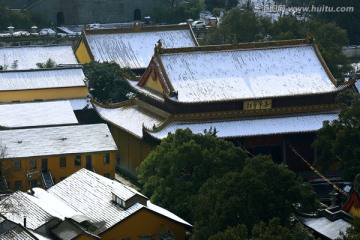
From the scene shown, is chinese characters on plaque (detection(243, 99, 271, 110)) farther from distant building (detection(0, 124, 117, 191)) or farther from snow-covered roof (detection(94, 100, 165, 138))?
distant building (detection(0, 124, 117, 191))

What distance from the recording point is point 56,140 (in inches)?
3376

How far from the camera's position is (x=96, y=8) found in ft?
475

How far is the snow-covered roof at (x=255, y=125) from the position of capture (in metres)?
86.4

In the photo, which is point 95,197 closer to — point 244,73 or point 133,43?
point 244,73

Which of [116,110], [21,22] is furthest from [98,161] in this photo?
[21,22]

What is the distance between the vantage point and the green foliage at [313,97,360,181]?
7781cm

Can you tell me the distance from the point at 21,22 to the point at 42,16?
426 centimetres

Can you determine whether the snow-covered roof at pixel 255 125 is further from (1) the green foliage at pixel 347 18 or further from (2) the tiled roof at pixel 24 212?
(1) the green foliage at pixel 347 18

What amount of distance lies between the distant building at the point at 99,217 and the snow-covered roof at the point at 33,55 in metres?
36.5

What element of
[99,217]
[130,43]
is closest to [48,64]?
[130,43]

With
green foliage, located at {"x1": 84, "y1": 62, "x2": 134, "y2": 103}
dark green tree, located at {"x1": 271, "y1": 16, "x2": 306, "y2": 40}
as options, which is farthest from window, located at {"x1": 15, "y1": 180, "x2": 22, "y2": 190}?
dark green tree, located at {"x1": 271, "y1": 16, "x2": 306, "y2": 40}

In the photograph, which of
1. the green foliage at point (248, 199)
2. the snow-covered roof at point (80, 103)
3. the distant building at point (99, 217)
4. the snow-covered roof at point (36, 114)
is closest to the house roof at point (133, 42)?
the snow-covered roof at point (80, 103)

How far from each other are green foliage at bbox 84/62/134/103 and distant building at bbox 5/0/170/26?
42.1m

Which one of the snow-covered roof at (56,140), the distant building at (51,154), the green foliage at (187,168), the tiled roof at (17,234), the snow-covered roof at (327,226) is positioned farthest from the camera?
the snow-covered roof at (56,140)
